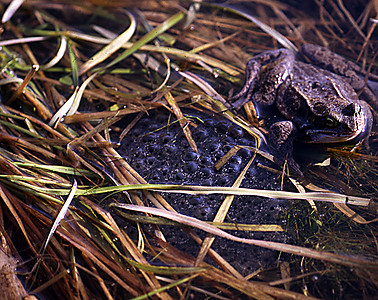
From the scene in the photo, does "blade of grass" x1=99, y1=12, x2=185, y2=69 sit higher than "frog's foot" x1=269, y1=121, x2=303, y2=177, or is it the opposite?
"blade of grass" x1=99, y1=12, x2=185, y2=69


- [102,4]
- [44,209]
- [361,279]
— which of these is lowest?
[361,279]

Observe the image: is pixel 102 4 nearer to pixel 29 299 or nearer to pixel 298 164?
pixel 298 164

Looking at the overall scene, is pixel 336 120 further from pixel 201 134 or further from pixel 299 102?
pixel 201 134

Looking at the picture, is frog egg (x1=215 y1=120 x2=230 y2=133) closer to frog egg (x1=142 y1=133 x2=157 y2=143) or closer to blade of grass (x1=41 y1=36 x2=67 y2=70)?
frog egg (x1=142 y1=133 x2=157 y2=143)

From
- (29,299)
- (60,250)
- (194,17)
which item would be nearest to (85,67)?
(194,17)

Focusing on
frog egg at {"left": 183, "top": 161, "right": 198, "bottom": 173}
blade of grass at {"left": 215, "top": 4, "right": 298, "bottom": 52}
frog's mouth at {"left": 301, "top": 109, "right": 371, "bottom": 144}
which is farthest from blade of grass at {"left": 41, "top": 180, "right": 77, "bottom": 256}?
blade of grass at {"left": 215, "top": 4, "right": 298, "bottom": 52}

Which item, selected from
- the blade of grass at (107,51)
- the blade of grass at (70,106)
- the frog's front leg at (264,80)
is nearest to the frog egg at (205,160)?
the frog's front leg at (264,80)
